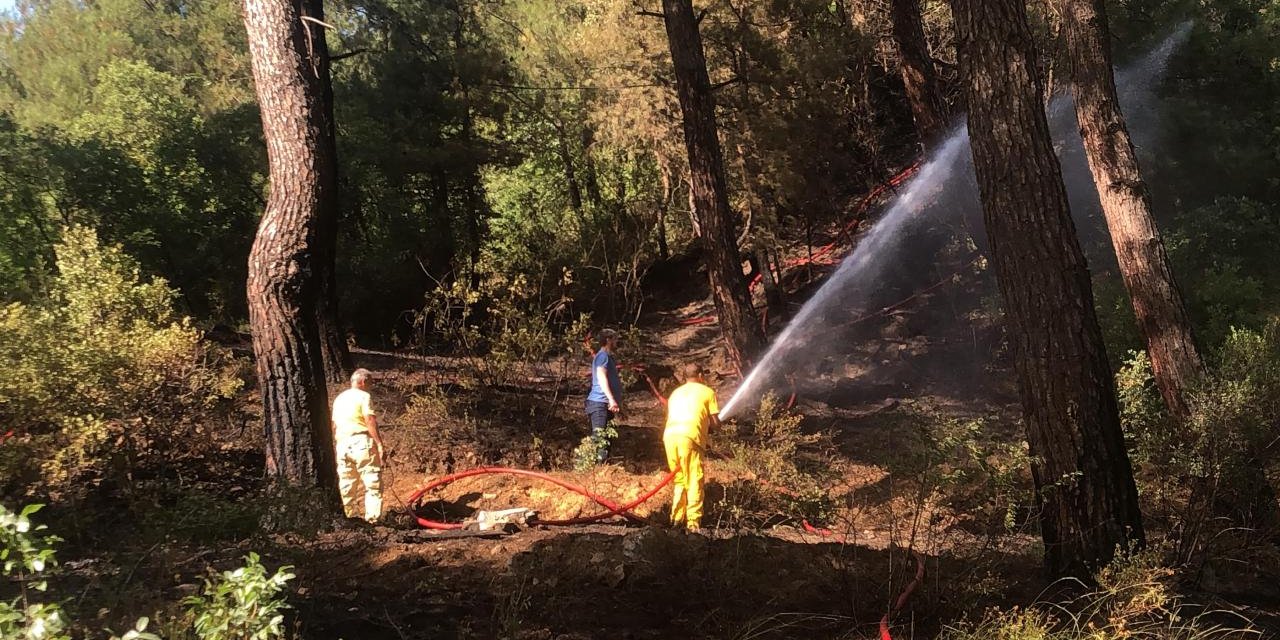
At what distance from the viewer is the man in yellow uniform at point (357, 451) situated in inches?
243

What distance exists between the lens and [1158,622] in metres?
3.41

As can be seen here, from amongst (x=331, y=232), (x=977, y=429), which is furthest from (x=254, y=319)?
(x=977, y=429)

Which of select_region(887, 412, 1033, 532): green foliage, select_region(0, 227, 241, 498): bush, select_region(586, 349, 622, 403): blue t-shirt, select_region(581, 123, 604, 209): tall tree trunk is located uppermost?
select_region(581, 123, 604, 209): tall tree trunk

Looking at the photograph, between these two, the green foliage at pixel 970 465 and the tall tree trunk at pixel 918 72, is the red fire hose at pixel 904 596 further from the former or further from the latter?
the tall tree trunk at pixel 918 72

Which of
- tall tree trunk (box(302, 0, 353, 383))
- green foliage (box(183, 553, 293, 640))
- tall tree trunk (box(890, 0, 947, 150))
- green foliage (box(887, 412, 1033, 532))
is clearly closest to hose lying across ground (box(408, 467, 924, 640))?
green foliage (box(887, 412, 1033, 532))

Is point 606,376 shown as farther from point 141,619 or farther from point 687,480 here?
point 141,619

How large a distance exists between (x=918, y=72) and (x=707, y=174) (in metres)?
4.02

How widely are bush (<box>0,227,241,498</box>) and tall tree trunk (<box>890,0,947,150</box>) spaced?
949cm

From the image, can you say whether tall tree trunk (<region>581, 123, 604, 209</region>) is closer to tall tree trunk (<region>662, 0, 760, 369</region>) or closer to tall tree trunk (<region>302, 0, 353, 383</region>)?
tall tree trunk (<region>662, 0, 760, 369</region>)

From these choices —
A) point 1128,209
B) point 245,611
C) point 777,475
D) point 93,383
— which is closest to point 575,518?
point 777,475

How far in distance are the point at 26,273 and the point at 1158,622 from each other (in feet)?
43.3

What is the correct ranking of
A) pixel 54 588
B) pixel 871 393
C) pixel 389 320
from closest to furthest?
pixel 54 588 → pixel 871 393 → pixel 389 320

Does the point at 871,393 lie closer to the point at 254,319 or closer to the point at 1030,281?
the point at 1030,281

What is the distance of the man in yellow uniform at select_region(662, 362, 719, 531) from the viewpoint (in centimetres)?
593
